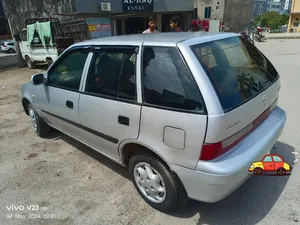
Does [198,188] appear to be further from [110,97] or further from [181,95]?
[110,97]

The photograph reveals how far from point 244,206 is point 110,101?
1.77 m

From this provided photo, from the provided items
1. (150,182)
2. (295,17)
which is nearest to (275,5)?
(295,17)

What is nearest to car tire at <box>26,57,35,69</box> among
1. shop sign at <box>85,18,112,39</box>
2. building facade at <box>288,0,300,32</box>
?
shop sign at <box>85,18,112,39</box>

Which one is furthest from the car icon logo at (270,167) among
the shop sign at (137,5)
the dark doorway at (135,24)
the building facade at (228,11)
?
the building facade at (228,11)

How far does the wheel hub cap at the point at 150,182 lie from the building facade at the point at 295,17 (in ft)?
145

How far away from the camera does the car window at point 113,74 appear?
90.5 inches

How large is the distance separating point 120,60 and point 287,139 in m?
2.86

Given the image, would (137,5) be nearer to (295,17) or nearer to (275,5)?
(295,17)

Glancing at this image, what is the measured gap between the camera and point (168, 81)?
204cm

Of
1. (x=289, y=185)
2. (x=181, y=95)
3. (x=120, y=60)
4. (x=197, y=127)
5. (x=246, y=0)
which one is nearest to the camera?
(x=197, y=127)

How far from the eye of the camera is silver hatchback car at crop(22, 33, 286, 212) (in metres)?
1.86

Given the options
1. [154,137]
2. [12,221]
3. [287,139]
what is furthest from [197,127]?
[287,139]

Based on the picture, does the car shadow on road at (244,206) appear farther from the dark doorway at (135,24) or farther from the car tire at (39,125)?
the dark doorway at (135,24)

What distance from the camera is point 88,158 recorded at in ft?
11.5
